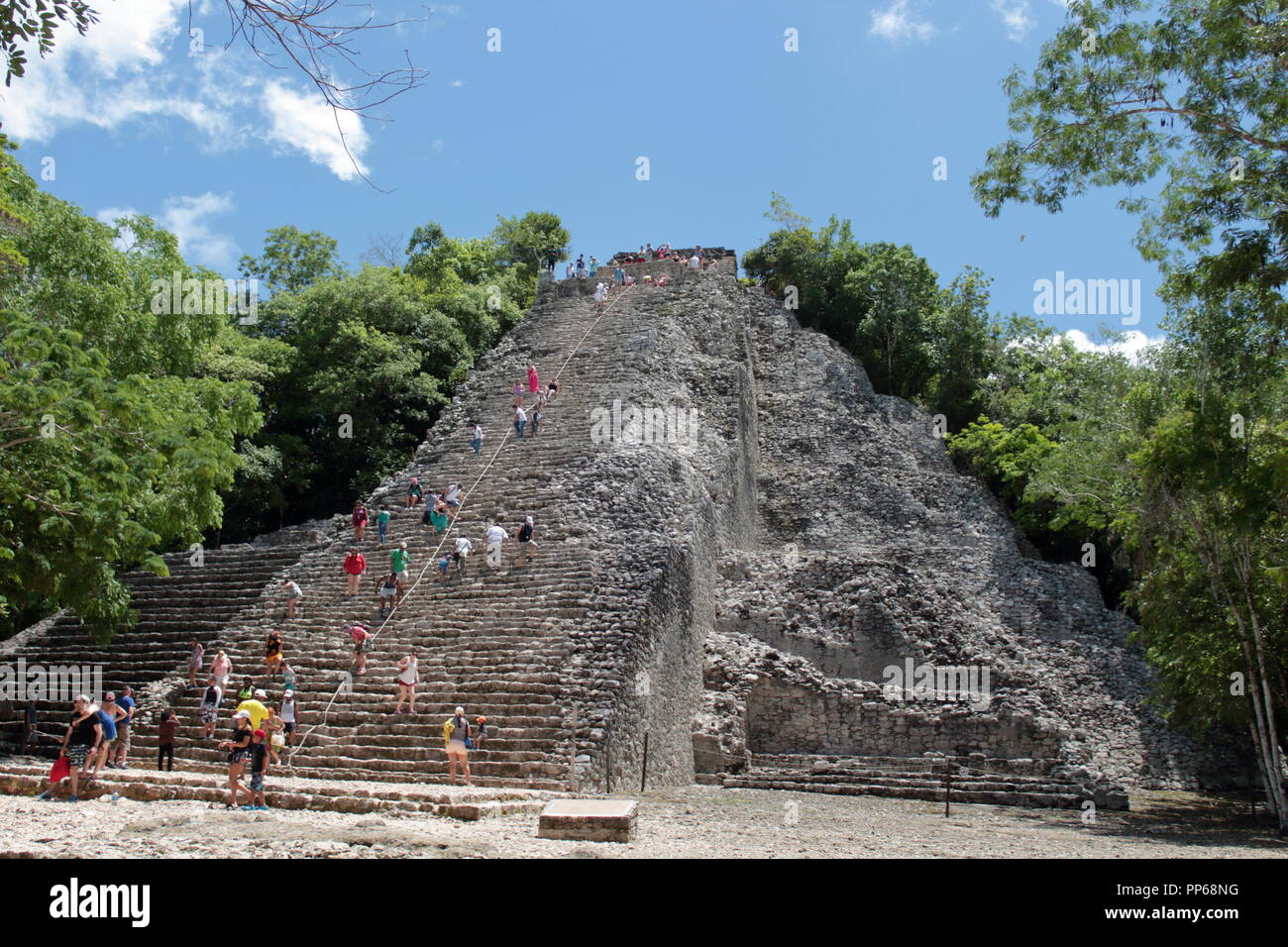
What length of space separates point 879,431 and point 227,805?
21190mm

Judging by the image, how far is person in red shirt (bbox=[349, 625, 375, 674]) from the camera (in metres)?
13.1

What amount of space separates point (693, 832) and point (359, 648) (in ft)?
21.1

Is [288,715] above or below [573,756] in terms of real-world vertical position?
above

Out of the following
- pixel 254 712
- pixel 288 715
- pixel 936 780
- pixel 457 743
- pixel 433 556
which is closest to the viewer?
pixel 254 712

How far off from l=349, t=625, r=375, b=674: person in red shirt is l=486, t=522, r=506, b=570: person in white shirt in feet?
7.45

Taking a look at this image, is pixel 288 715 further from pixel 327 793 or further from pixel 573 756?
pixel 573 756

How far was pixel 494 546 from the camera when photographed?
15.1 m

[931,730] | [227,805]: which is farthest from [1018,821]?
[227,805]

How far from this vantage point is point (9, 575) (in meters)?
11.3

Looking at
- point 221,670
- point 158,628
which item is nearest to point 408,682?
point 221,670

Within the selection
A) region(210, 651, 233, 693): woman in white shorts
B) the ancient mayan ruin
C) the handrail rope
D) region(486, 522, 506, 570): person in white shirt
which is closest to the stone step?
the ancient mayan ruin

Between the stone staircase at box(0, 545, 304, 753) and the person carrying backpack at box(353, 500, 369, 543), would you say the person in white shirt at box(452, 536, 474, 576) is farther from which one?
the stone staircase at box(0, 545, 304, 753)

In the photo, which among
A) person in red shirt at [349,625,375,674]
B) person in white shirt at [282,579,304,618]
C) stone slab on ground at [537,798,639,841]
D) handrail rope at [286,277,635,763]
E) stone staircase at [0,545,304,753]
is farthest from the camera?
person in white shirt at [282,579,304,618]

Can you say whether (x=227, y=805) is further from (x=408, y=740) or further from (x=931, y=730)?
(x=931, y=730)
